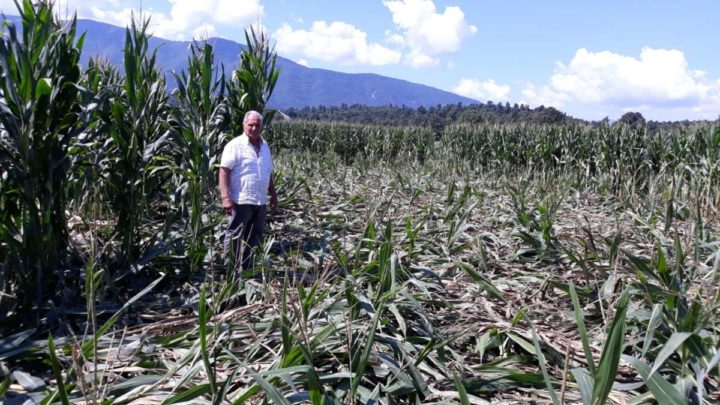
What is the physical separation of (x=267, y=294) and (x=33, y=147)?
5.87ft

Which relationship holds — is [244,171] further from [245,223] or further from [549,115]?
[549,115]

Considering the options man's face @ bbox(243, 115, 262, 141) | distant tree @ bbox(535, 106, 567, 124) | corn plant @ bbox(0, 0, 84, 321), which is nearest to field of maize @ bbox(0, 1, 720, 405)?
corn plant @ bbox(0, 0, 84, 321)

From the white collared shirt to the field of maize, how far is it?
0.31 metres

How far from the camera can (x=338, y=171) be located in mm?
10945

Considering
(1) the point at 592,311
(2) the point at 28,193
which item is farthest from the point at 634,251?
(2) the point at 28,193

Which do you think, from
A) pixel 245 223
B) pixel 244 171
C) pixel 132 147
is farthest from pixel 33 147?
pixel 245 223

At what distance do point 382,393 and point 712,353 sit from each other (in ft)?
4.54

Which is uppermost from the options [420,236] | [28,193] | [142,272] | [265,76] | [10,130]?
[265,76]

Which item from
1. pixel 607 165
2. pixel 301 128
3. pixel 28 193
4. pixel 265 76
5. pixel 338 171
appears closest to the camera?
pixel 28 193

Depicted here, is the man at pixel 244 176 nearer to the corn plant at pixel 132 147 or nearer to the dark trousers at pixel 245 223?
the dark trousers at pixel 245 223

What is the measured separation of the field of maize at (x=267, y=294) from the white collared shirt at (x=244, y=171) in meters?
0.31

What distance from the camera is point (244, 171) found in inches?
172

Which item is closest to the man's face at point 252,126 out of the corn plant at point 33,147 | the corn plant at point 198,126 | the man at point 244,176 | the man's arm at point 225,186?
the man at point 244,176

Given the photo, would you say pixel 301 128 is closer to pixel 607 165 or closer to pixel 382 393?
pixel 607 165
